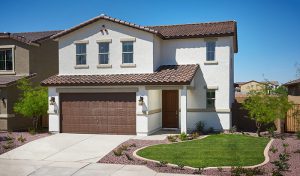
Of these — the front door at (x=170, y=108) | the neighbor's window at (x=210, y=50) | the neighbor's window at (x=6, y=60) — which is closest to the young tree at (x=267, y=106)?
the neighbor's window at (x=210, y=50)

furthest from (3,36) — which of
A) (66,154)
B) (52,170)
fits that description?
(52,170)

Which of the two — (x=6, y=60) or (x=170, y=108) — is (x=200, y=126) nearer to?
(x=170, y=108)

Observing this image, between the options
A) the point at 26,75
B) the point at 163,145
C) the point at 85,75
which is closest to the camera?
the point at 163,145

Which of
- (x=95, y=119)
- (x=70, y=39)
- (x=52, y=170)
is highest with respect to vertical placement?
(x=70, y=39)

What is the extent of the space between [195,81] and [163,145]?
21.9 ft

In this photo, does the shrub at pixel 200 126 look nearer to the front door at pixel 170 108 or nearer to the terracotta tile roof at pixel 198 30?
the front door at pixel 170 108

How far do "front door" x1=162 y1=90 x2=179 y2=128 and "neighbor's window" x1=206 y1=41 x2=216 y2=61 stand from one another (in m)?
3.04

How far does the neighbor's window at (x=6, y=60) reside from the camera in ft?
77.7

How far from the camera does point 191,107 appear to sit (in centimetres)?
2047

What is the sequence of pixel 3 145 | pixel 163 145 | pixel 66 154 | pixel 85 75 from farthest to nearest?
1. pixel 85 75
2. pixel 3 145
3. pixel 163 145
4. pixel 66 154

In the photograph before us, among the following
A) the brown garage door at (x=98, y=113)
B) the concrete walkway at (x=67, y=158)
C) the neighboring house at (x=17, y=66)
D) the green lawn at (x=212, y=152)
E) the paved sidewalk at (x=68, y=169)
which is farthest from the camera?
the neighboring house at (x=17, y=66)

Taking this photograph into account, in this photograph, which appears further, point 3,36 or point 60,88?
point 3,36

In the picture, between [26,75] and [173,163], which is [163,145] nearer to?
[173,163]

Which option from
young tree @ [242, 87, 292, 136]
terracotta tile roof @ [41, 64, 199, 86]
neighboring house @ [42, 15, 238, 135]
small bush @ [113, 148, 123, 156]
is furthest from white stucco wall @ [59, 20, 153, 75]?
small bush @ [113, 148, 123, 156]
